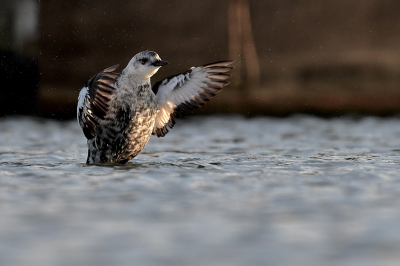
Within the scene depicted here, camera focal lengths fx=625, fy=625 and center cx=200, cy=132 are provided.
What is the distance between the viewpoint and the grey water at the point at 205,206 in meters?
3.33

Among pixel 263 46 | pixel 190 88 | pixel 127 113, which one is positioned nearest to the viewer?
pixel 127 113

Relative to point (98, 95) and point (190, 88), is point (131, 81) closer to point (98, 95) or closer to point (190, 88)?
point (98, 95)

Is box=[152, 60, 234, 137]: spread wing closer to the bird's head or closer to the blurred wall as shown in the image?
the bird's head

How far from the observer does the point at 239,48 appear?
13.5m

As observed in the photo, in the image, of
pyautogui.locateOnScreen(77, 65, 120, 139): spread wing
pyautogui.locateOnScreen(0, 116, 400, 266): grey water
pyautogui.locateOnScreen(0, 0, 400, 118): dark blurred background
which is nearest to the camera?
pyautogui.locateOnScreen(0, 116, 400, 266): grey water

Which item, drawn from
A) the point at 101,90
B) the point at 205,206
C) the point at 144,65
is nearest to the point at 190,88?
the point at 144,65

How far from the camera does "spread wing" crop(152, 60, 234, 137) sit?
24.0 ft

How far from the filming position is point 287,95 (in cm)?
1348

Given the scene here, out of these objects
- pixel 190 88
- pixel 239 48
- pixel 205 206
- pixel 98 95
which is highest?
pixel 239 48

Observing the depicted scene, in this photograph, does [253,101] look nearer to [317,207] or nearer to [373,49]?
[373,49]

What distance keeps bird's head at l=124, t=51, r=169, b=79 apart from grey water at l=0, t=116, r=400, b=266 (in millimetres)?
1015

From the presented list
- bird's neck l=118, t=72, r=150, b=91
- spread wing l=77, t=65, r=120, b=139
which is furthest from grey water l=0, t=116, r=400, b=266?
bird's neck l=118, t=72, r=150, b=91

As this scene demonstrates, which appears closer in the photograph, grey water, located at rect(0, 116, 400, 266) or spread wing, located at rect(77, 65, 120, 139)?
grey water, located at rect(0, 116, 400, 266)

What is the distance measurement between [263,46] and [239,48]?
0.52m
